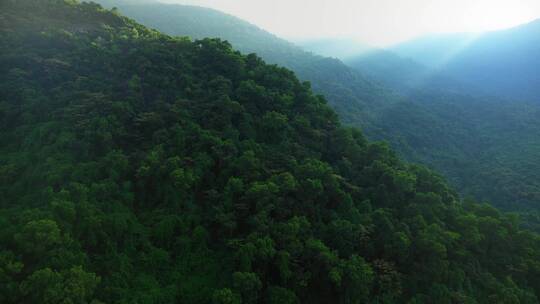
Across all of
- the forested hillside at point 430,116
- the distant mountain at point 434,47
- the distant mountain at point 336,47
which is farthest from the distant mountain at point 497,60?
the distant mountain at point 336,47

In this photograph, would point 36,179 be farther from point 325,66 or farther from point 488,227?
point 325,66

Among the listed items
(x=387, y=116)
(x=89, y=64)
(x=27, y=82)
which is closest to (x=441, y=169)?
(x=387, y=116)

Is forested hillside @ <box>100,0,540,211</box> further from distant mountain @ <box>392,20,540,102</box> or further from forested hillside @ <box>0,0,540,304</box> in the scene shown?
forested hillside @ <box>0,0,540,304</box>

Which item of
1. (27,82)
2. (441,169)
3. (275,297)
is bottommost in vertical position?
(441,169)

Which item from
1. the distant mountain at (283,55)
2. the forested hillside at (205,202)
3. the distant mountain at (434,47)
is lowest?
the distant mountain at (283,55)

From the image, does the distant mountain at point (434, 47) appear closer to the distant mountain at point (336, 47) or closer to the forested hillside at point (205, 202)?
the distant mountain at point (336, 47)
